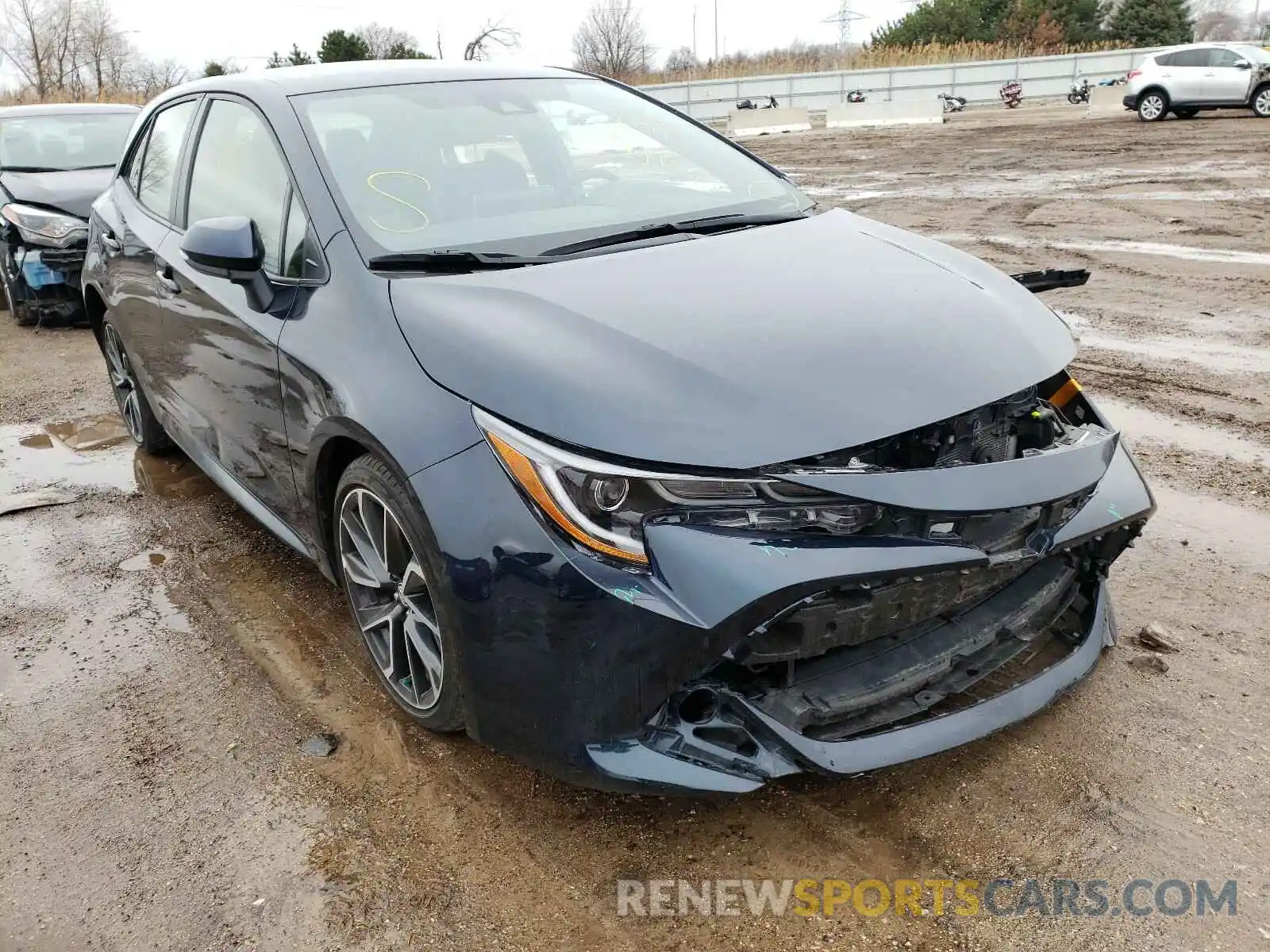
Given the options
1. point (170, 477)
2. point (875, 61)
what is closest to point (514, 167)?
point (170, 477)

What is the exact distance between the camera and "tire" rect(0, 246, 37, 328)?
7.96m

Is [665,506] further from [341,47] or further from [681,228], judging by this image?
[341,47]

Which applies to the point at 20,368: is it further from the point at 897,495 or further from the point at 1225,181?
the point at 1225,181

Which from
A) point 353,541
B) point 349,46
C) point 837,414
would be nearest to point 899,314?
point 837,414

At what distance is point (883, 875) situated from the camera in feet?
6.92

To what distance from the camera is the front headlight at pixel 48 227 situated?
7.54m

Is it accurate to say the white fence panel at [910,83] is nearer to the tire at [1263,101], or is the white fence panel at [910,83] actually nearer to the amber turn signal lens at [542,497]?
the tire at [1263,101]

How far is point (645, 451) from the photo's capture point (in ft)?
6.36

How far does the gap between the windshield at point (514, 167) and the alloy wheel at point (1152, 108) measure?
21.6 meters

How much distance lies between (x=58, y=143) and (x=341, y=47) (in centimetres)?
4508

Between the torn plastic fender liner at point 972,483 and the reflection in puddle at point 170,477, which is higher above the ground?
the torn plastic fender liner at point 972,483

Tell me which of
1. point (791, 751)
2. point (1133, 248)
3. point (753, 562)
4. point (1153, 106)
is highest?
point (1153, 106)

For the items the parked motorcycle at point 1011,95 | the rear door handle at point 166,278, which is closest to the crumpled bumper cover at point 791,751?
the rear door handle at point 166,278

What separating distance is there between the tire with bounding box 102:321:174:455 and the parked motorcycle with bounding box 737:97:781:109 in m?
34.3
